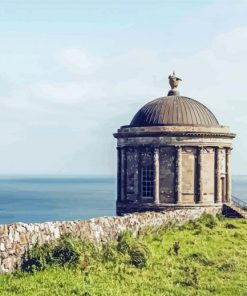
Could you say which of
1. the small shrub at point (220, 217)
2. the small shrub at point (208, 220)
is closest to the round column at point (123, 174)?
the small shrub at point (220, 217)

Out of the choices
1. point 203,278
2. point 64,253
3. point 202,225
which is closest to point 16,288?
point 64,253

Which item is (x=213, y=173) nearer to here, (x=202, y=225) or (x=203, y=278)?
(x=202, y=225)

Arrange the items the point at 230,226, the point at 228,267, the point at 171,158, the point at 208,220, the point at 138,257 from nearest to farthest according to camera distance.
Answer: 1. the point at 138,257
2. the point at 228,267
3. the point at 230,226
4. the point at 208,220
5. the point at 171,158

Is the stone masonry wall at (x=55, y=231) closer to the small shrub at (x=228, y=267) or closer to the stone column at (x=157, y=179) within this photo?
the small shrub at (x=228, y=267)

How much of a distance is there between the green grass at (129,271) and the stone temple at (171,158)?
15.1 m

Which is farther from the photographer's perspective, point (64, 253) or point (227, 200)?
point (227, 200)

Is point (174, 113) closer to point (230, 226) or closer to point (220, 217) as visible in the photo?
point (220, 217)

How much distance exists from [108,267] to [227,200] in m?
25.6

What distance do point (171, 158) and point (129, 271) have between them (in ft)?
71.7

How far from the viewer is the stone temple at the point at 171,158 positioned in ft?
132

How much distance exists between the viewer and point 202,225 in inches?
1316

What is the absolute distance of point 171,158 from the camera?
40469 mm

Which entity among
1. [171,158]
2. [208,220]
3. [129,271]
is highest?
[171,158]

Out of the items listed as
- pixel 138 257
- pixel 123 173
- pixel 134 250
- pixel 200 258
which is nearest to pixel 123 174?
pixel 123 173
